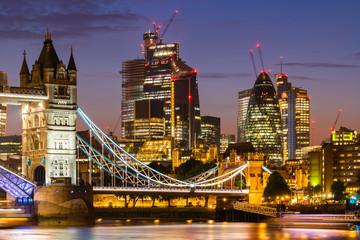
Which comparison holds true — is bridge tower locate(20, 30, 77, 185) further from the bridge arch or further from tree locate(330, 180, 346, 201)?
tree locate(330, 180, 346, 201)

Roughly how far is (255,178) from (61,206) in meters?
57.3

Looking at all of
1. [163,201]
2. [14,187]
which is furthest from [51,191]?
[163,201]

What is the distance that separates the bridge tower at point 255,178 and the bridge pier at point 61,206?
5013 cm

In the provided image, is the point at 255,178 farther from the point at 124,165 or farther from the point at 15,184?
the point at 15,184

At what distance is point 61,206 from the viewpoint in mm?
102750

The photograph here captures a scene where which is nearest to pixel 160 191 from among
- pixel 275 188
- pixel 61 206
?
pixel 61 206

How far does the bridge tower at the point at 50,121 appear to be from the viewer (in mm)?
105000

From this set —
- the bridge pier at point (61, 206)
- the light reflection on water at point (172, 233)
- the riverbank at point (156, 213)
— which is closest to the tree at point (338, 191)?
the riverbank at point (156, 213)

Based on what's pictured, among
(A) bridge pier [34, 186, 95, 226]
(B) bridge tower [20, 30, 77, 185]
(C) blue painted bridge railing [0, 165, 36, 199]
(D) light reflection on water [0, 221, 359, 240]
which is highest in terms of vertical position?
(B) bridge tower [20, 30, 77, 185]

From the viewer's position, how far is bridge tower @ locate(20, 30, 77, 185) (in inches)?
4134

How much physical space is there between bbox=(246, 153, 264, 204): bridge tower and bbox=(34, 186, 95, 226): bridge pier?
50.1 m

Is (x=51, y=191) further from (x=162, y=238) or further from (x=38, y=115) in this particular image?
(x=162, y=238)

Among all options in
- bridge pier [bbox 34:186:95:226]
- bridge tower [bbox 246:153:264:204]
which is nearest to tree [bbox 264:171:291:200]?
bridge tower [bbox 246:153:264:204]

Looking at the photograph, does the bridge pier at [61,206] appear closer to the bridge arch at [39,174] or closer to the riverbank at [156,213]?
the bridge arch at [39,174]
